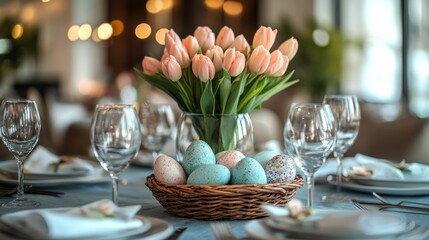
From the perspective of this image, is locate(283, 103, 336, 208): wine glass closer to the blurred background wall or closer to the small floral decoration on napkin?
the small floral decoration on napkin

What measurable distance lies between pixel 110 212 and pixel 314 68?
6365 millimetres

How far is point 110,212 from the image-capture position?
0.97 meters

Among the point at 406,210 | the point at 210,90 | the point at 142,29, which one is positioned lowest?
the point at 406,210

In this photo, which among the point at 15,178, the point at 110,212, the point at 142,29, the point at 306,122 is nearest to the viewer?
the point at 110,212

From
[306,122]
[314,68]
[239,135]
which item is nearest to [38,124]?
[239,135]

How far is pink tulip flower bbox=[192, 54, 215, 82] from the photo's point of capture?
4.30 feet

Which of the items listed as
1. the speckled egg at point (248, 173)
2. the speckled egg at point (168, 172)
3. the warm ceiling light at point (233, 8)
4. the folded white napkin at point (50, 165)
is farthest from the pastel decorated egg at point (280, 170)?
the warm ceiling light at point (233, 8)

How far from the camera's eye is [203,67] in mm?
1314

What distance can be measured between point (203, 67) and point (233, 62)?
66 mm

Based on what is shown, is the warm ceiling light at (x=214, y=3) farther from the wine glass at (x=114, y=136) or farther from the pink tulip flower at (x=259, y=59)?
the wine glass at (x=114, y=136)

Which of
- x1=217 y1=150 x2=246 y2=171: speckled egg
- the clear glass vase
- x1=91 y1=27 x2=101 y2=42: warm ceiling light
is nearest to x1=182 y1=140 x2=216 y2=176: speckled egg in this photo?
x1=217 y1=150 x2=246 y2=171: speckled egg

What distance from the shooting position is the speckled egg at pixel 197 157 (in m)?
1.23

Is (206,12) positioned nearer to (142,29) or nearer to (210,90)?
(142,29)

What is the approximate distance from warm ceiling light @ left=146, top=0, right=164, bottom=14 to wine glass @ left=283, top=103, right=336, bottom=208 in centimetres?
1041
